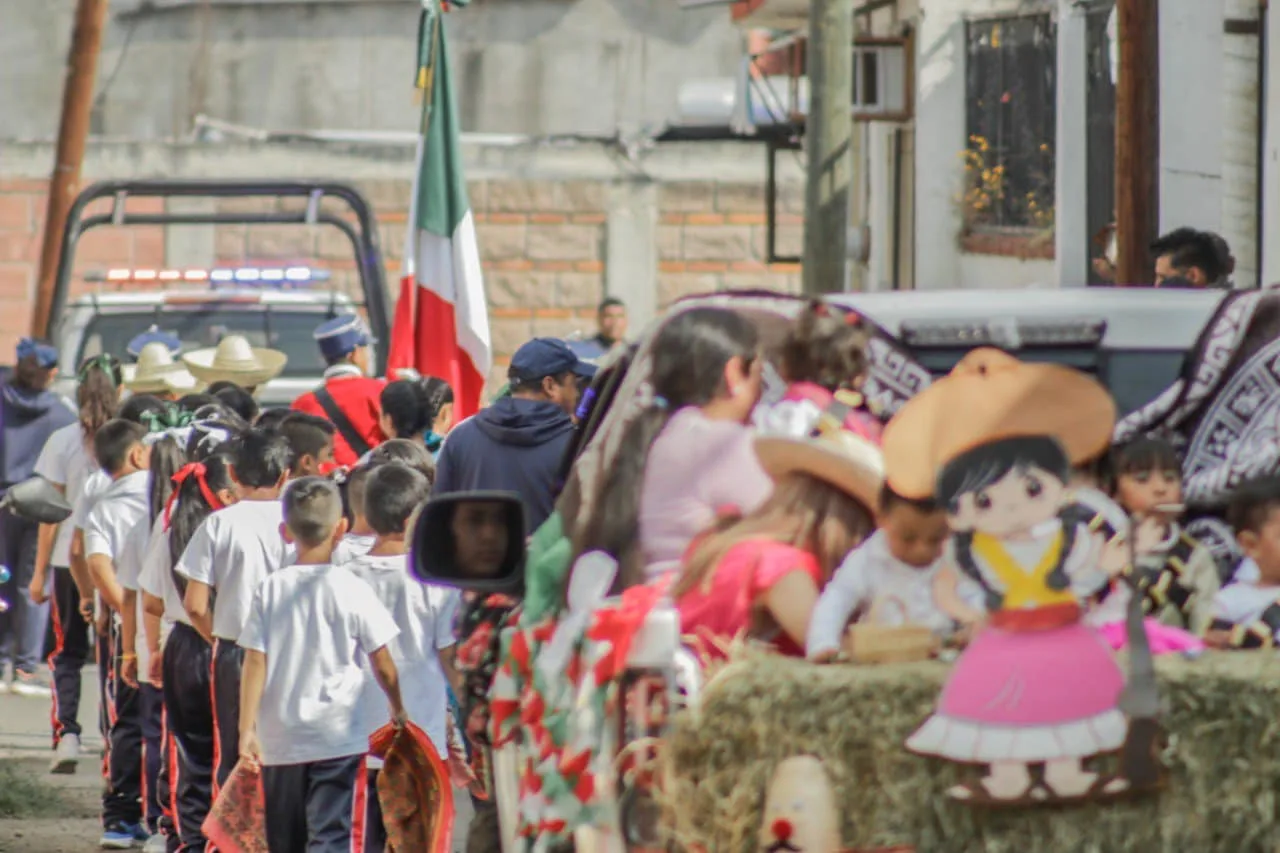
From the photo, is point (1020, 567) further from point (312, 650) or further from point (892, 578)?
point (312, 650)

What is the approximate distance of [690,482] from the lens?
4.46 meters

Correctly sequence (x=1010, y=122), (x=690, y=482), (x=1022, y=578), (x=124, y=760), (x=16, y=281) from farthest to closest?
(x=16, y=281), (x=1010, y=122), (x=124, y=760), (x=690, y=482), (x=1022, y=578)

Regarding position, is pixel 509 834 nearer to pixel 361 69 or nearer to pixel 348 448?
pixel 348 448

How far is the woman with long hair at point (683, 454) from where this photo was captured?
4414 mm

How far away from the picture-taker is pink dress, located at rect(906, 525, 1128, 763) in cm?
390

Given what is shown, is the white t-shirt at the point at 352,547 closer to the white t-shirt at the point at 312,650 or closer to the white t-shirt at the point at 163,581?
the white t-shirt at the point at 312,650

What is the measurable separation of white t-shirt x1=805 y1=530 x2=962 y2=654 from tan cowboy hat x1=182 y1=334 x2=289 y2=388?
871cm

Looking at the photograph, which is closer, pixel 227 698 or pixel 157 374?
pixel 227 698

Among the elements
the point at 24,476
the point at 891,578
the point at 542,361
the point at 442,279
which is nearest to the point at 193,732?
the point at 542,361

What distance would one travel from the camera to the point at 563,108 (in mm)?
27375

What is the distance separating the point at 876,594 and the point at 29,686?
31.2 feet

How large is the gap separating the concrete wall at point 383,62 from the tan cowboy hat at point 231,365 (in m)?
14.1

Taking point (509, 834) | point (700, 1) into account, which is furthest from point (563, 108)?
point (509, 834)

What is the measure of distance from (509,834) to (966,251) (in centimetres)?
1482
